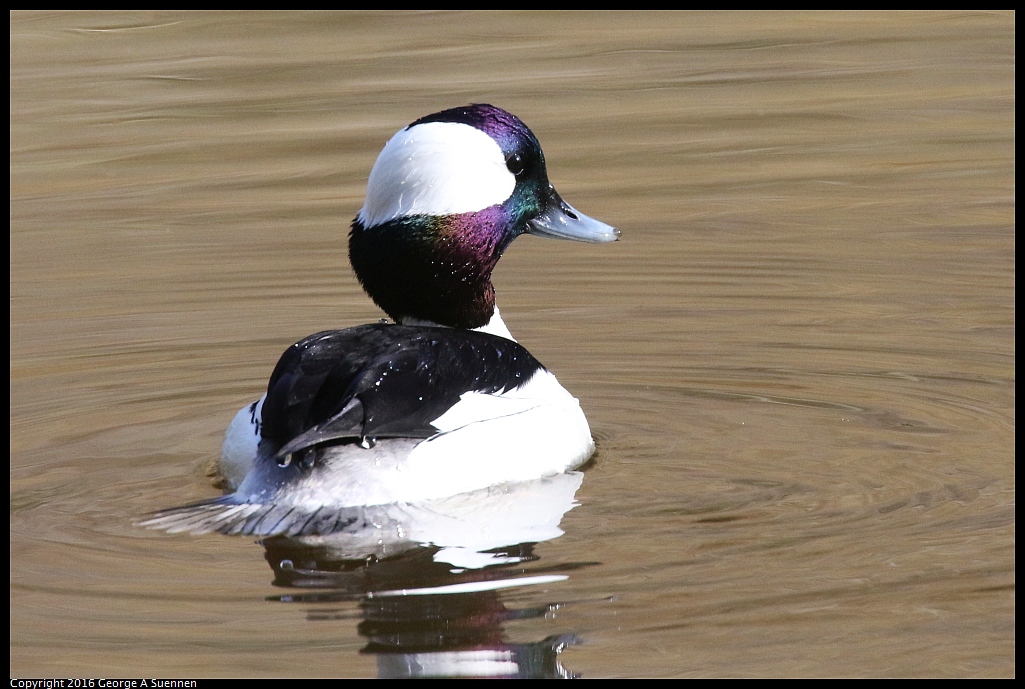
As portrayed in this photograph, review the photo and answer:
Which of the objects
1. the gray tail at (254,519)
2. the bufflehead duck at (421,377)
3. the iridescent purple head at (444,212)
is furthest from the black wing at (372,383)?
the iridescent purple head at (444,212)

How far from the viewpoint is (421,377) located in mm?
5996

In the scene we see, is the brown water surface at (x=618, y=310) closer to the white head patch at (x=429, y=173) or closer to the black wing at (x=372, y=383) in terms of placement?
the black wing at (x=372, y=383)

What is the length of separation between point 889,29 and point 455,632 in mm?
10425

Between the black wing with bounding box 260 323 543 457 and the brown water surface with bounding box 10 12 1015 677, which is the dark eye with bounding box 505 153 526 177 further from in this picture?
the brown water surface with bounding box 10 12 1015 677

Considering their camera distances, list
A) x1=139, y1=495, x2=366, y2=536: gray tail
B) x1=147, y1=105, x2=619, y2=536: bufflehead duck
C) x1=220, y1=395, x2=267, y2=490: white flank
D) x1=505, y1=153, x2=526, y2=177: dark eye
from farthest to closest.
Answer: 1. x1=505, y1=153, x2=526, y2=177: dark eye
2. x1=220, y1=395, x2=267, y2=490: white flank
3. x1=147, y1=105, x2=619, y2=536: bufflehead duck
4. x1=139, y1=495, x2=366, y2=536: gray tail

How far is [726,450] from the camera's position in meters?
6.65

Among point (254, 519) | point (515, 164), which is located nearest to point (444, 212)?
point (515, 164)

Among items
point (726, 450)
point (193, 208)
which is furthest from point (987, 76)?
point (726, 450)

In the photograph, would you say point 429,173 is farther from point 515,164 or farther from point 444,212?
point 515,164

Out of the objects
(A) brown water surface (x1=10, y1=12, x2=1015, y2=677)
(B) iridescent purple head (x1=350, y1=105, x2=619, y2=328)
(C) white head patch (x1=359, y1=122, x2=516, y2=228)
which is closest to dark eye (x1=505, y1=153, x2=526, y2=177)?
(B) iridescent purple head (x1=350, y1=105, x2=619, y2=328)

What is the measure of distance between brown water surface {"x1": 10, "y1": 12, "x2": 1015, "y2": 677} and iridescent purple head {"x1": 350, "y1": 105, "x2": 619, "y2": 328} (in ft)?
3.01

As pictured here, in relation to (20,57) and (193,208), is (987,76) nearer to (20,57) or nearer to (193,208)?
(193,208)

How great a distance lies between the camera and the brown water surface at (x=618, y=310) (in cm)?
514

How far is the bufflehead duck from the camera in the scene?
5816mm
